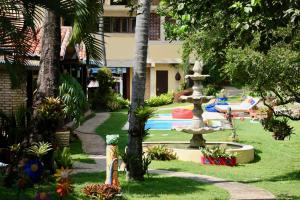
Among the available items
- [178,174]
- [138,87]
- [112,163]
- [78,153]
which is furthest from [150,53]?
[112,163]

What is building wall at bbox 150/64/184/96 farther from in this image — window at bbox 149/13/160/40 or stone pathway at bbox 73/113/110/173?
stone pathway at bbox 73/113/110/173

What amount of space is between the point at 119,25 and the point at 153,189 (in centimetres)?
3502

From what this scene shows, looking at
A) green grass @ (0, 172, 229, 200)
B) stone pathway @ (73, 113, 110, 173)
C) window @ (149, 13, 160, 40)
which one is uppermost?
window @ (149, 13, 160, 40)

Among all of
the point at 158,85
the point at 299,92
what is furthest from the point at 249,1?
the point at 158,85

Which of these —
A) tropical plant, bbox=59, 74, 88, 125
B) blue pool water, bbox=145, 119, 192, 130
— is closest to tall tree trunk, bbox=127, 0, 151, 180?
tropical plant, bbox=59, 74, 88, 125

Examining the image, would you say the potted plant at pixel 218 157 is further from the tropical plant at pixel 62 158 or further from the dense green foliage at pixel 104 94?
the dense green foliage at pixel 104 94

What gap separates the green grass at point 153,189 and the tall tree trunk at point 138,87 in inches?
15.0

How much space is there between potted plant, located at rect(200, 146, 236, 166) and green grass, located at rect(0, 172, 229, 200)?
10.7ft

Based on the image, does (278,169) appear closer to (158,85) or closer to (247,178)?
(247,178)

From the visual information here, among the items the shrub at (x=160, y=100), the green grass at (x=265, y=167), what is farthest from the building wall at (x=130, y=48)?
the green grass at (x=265, y=167)

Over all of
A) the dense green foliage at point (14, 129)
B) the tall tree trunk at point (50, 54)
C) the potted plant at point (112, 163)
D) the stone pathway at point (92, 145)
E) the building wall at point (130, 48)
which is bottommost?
the stone pathway at point (92, 145)

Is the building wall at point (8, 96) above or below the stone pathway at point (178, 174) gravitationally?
above

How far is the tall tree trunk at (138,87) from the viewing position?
12.9m

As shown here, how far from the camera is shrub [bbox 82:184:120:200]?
34.6 feet
